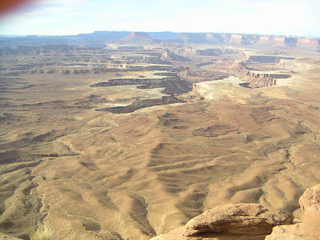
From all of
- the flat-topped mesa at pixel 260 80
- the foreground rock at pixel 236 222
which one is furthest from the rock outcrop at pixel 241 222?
the flat-topped mesa at pixel 260 80

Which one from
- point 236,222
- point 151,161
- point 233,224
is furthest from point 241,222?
point 151,161

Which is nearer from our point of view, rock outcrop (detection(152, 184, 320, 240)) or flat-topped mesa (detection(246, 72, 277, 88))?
rock outcrop (detection(152, 184, 320, 240))

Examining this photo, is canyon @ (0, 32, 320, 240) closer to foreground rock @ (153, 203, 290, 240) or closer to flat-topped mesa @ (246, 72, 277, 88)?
foreground rock @ (153, 203, 290, 240)

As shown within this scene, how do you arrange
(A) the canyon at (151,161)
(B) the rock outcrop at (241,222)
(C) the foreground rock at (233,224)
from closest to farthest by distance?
(B) the rock outcrop at (241,222) → (C) the foreground rock at (233,224) → (A) the canyon at (151,161)


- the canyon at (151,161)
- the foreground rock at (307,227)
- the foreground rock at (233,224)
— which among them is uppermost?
the foreground rock at (307,227)

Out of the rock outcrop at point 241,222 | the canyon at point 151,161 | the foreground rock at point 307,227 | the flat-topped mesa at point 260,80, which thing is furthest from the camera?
the flat-topped mesa at point 260,80

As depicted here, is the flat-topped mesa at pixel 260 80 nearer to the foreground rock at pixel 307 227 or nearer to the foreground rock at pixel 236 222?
the foreground rock at pixel 307 227

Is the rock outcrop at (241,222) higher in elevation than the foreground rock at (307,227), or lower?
lower

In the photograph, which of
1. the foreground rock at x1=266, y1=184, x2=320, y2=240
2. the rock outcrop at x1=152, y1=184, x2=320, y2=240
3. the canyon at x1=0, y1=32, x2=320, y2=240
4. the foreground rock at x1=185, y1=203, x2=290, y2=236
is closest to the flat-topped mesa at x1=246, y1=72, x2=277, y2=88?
the canyon at x1=0, y1=32, x2=320, y2=240

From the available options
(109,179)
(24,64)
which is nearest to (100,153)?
(109,179)

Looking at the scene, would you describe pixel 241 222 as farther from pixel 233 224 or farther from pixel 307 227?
pixel 307 227

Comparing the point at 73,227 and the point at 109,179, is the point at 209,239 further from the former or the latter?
the point at 109,179
